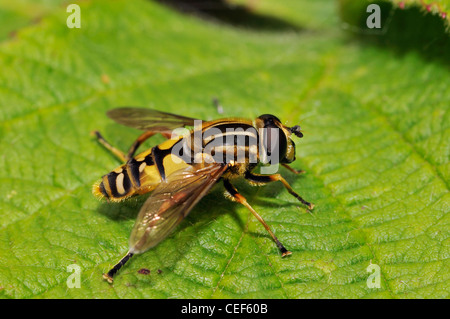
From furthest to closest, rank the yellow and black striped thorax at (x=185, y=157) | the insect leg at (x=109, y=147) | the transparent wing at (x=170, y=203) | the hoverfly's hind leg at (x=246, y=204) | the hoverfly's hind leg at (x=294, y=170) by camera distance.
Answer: the insect leg at (x=109, y=147) → the hoverfly's hind leg at (x=294, y=170) → the yellow and black striped thorax at (x=185, y=157) → the hoverfly's hind leg at (x=246, y=204) → the transparent wing at (x=170, y=203)

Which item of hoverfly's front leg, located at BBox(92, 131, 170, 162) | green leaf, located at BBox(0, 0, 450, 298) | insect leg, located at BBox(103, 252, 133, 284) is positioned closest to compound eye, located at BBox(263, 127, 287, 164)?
green leaf, located at BBox(0, 0, 450, 298)

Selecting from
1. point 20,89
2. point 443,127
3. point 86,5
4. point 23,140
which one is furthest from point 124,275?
point 86,5

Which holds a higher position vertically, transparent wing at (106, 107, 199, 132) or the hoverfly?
transparent wing at (106, 107, 199, 132)

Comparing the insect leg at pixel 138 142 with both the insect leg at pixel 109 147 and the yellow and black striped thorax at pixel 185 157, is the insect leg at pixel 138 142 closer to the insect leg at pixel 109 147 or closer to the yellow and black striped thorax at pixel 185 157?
the insect leg at pixel 109 147

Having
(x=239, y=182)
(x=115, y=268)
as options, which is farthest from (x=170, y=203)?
(x=239, y=182)

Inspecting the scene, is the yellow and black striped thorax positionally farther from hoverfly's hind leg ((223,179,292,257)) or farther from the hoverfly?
hoverfly's hind leg ((223,179,292,257))

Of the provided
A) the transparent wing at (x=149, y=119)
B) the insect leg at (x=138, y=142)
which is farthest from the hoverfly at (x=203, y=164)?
the insect leg at (x=138, y=142)

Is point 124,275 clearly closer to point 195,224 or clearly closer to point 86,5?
point 195,224

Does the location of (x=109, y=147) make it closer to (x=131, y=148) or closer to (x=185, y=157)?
(x=131, y=148)
